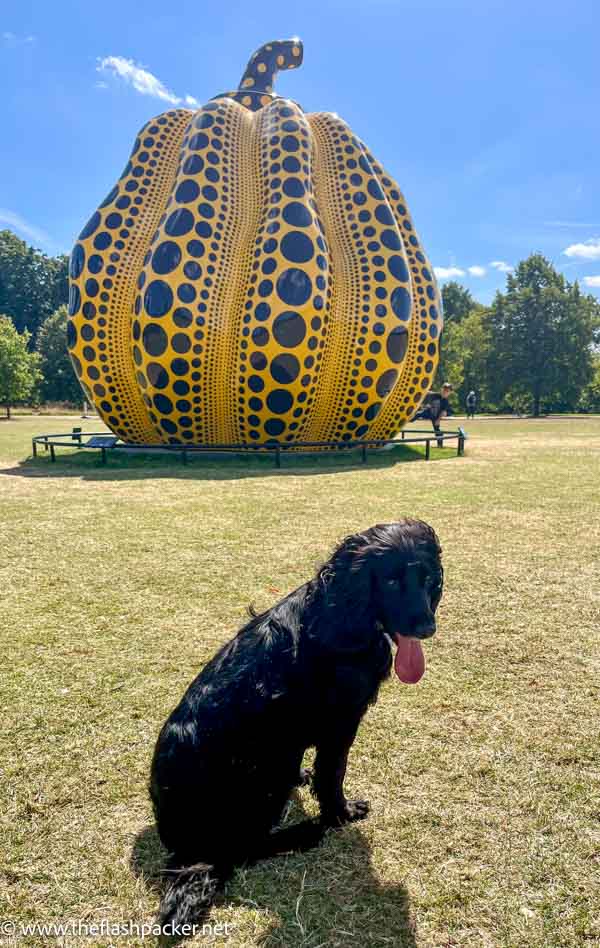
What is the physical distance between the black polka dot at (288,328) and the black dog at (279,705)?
9.69 meters

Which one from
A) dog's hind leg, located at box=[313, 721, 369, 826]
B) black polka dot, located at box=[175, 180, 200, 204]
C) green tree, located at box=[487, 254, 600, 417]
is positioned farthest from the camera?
green tree, located at box=[487, 254, 600, 417]

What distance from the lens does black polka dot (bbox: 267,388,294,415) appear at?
11578 mm

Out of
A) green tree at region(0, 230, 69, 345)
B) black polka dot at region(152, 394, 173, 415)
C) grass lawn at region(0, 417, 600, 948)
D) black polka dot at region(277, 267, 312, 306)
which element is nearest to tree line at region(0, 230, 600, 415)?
green tree at region(0, 230, 69, 345)

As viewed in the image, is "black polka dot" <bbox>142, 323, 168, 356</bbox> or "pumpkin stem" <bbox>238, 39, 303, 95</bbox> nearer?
"black polka dot" <bbox>142, 323, 168, 356</bbox>

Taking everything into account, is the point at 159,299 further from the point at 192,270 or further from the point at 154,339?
the point at 192,270

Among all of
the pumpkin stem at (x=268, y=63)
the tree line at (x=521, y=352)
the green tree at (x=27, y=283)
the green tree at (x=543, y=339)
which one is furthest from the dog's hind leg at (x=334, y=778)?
the green tree at (x=27, y=283)

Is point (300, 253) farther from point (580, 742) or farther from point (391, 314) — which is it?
point (580, 742)

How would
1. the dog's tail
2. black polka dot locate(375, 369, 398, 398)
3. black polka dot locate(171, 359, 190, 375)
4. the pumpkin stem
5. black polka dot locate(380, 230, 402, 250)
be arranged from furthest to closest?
1. the pumpkin stem
2. black polka dot locate(375, 369, 398, 398)
3. black polka dot locate(380, 230, 402, 250)
4. black polka dot locate(171, 359, 190, 375)
5. the dog's tail

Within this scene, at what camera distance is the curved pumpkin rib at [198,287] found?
11227mm

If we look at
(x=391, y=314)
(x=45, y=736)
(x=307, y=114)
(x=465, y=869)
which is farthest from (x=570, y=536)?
(x=307, y=114)

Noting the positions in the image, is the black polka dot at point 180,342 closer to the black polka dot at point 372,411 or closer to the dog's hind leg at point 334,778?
the black polka dot at point 372,411

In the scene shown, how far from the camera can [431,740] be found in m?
2.65

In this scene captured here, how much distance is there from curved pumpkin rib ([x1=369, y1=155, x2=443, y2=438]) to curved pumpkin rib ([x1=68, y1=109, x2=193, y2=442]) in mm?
5288

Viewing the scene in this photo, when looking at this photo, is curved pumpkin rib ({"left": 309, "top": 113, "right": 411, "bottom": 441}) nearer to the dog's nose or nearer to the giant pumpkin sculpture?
the giant pumpkin sculpture
